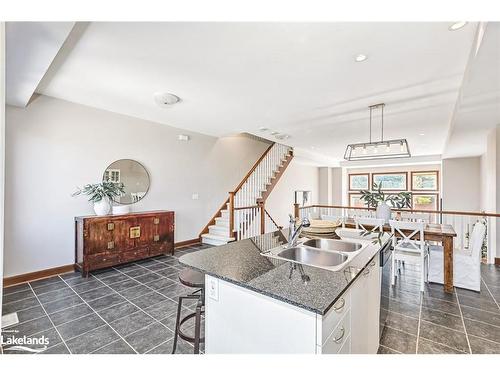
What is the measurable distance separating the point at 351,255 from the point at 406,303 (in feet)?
5.83

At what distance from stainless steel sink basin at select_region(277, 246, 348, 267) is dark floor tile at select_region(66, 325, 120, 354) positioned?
1.69 m

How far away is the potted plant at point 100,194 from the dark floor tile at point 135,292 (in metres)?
1.38

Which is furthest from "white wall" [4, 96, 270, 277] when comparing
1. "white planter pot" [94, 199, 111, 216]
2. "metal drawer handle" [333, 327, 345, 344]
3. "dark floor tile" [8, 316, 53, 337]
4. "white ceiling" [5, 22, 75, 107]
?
"metal drawer handle" [333, 327, 345, 344]

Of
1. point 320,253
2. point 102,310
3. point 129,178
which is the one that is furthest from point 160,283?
point 320,253

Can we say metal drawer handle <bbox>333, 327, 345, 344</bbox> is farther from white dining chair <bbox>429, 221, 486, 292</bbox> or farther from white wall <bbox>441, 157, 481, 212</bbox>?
white wall <bbox>441, 157, 481, 212</bbox>

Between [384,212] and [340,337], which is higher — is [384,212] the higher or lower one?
the higher one

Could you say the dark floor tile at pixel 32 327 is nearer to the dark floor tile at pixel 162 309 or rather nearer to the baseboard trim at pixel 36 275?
the dark floor tile at pixel 162 309

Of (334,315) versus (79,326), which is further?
(79,326)

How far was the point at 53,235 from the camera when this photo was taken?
142 inches

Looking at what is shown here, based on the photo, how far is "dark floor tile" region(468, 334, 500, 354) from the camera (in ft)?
6.50

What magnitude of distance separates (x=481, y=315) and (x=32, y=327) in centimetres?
448

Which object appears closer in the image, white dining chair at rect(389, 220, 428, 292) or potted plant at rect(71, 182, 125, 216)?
white dining chair at rect(389, 220, 428, 292)

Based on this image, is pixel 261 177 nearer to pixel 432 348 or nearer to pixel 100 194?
pixel 100 194

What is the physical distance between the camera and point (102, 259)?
12.1 feet
